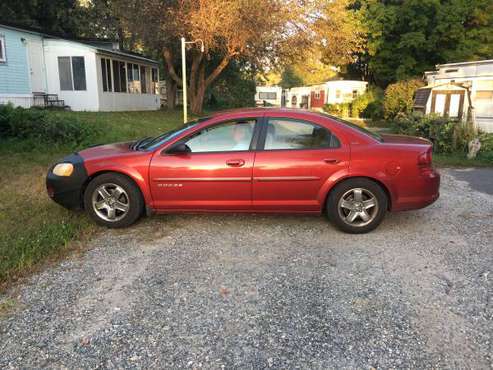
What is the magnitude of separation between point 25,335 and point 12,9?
1203 inches

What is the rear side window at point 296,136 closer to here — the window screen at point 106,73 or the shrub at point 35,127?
the shrub at point 35,127

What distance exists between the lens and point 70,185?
195 inches

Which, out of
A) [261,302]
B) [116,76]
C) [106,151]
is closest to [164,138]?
[106,151]

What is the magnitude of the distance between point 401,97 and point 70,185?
19098 millimetres

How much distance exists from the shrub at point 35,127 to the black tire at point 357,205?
293 inches

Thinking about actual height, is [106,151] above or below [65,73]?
below

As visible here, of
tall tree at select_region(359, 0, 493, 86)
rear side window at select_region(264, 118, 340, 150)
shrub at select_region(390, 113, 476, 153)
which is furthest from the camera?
tall tree at select_region(359, 0, 493, 86)

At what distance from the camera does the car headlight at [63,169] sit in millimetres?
4953

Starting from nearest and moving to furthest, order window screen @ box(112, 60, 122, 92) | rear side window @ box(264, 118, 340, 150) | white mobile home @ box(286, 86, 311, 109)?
1. rear side window @ box(264, 118, 340, 150)
2. window screen @ box(112, 60, 122, 92)
3. white mobile home @ box(286, 86, 311, 109)

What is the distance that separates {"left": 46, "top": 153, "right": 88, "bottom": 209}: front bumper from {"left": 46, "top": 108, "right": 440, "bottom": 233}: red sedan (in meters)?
0.01

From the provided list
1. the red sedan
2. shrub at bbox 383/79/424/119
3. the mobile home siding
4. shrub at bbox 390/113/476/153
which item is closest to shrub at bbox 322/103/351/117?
shrub at bbox 383/79/424/119

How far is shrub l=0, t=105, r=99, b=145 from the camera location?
9727mm

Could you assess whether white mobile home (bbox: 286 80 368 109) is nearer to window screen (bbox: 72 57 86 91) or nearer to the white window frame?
window screen (bbox: 72 57 86 91)

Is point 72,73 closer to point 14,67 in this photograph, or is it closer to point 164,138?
point 14,67
